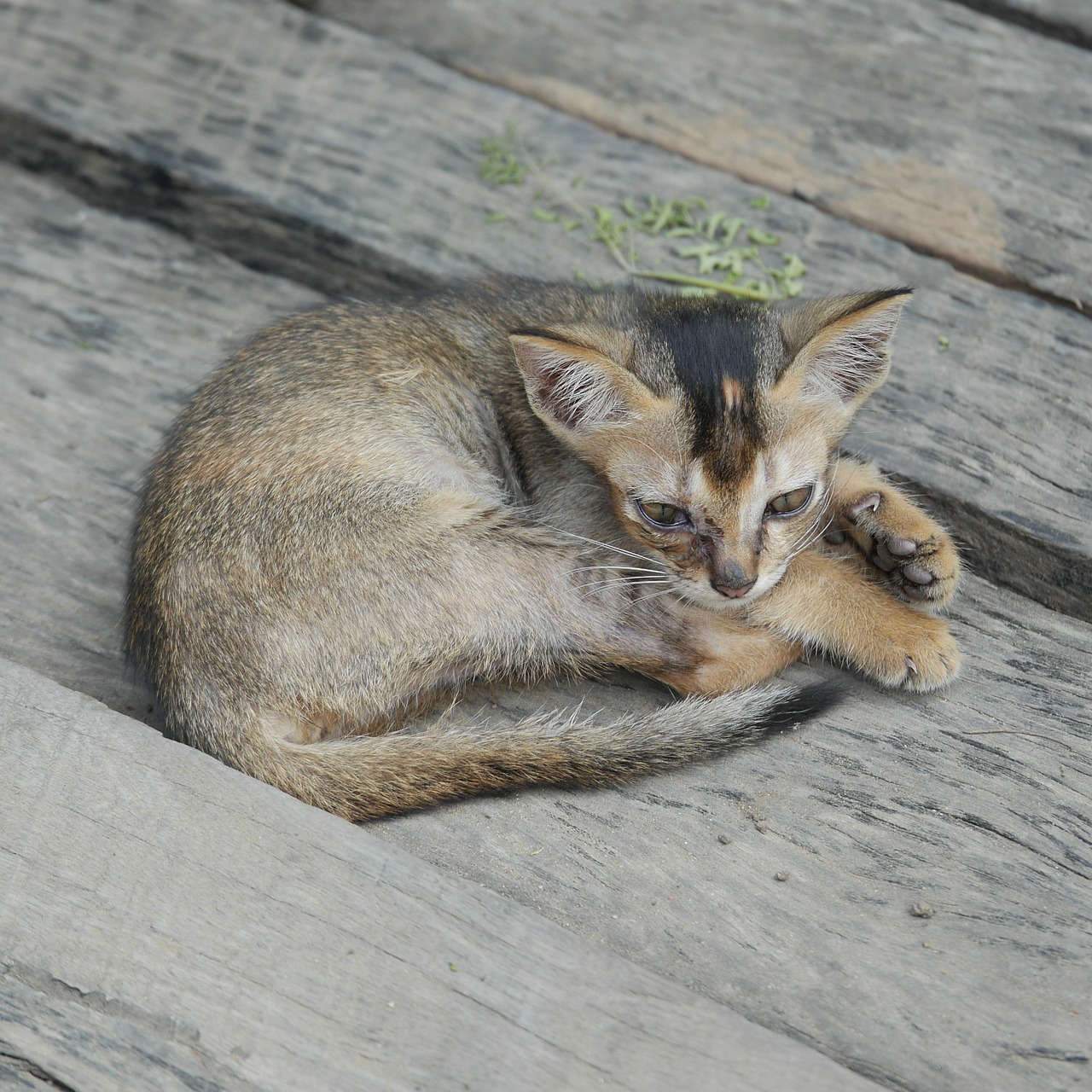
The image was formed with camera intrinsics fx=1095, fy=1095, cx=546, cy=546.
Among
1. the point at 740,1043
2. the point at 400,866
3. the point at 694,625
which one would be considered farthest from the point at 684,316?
the point at 740,1043

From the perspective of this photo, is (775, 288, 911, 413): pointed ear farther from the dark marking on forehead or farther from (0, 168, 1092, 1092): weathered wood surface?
(0, 168, 1092, 1092): weathered wood surface

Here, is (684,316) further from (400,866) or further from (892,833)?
(400,866)

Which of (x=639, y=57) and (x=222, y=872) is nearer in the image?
(x=222, y=872)

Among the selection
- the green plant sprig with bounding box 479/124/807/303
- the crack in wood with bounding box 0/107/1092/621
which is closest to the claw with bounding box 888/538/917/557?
the green plant sprig with bounding box 479/124/807/303

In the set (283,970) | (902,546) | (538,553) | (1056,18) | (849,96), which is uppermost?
(1056,18)

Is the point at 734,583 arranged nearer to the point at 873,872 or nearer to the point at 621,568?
the point at 621,568

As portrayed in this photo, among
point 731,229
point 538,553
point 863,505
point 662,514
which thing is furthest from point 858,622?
point 731,229

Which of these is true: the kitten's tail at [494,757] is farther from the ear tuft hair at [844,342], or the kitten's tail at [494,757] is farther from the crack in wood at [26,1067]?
the ear tuft hair at [844,342]

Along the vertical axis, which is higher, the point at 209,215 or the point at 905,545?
the point at 905,545
